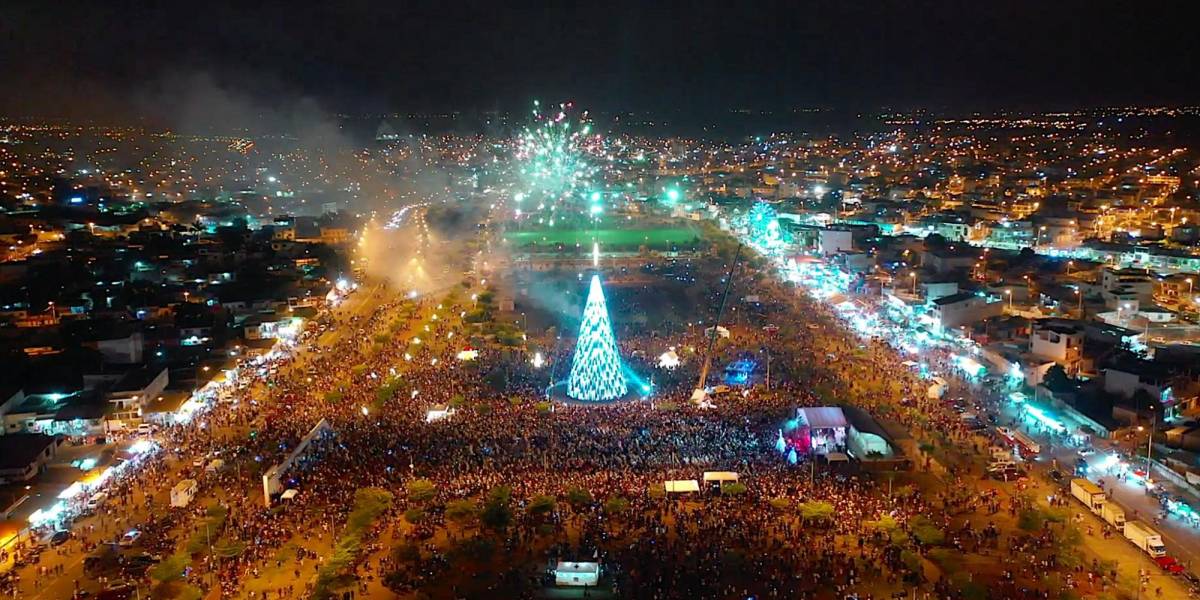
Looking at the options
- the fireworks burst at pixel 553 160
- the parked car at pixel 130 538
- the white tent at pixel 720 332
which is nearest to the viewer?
the parked car at pixel 130 538

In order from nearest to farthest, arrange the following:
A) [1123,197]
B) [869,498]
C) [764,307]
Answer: [869,498] < [764,307] < [1123,197]

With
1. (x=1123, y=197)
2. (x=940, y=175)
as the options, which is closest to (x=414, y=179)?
(x=940, y=175)

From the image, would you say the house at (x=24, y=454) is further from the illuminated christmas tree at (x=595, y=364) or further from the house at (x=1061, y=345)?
the house at (x=1061, y=345)

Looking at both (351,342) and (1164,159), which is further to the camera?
(1164,159)

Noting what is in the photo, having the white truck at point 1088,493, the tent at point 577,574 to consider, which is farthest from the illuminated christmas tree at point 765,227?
the tent at point 577,574

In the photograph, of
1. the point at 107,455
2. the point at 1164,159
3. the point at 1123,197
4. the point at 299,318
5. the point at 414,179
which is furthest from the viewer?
the point at 414,179

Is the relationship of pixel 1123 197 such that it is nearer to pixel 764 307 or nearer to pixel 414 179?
pixel 764 307

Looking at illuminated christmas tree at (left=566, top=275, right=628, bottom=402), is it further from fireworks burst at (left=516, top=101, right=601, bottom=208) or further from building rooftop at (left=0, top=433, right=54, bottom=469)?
fireworks burst at (left=516, top=101, right=601, bottom=208)
